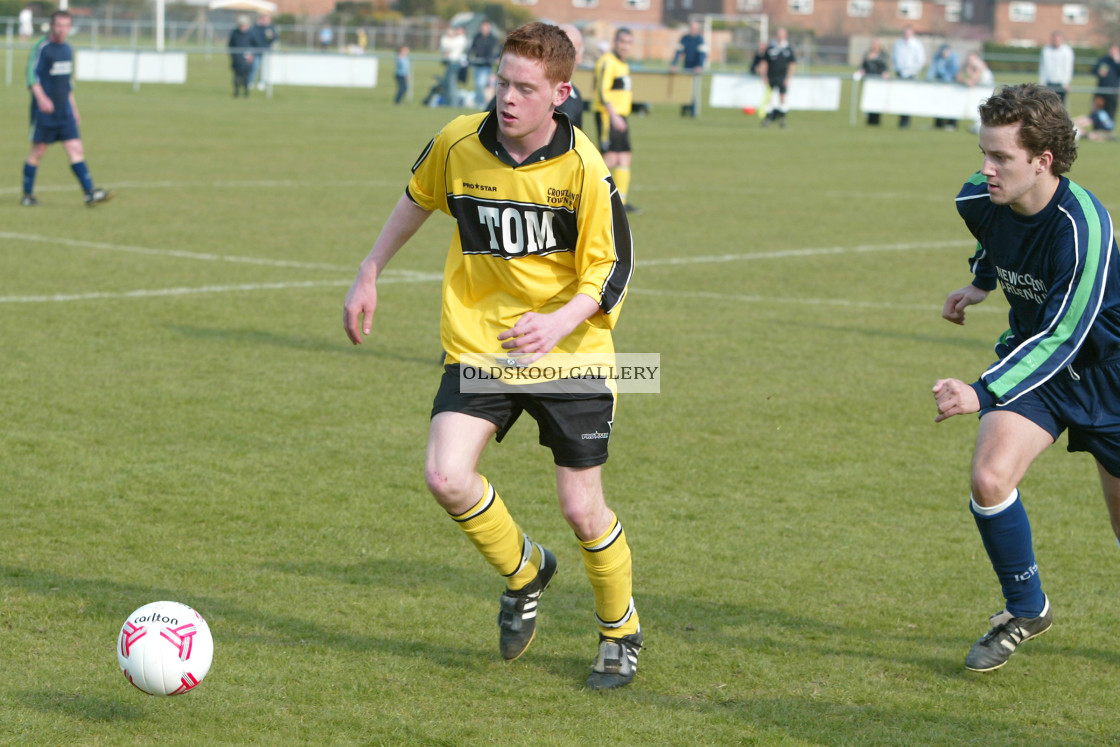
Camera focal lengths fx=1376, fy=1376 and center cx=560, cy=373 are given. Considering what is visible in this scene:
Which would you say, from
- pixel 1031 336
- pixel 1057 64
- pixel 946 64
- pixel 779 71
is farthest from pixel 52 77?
pixel 946 64

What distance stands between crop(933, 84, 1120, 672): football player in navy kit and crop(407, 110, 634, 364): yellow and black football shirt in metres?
1.04

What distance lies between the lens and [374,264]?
434cm

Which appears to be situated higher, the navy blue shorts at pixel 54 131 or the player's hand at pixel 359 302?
the player's hand at pixel 359 302

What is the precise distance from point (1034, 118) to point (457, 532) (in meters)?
2.85

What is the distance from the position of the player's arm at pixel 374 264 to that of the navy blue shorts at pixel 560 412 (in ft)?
1.11

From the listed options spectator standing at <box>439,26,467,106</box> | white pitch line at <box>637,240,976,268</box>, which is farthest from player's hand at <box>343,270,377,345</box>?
spectator standing at <box>439,26,467,106</box>

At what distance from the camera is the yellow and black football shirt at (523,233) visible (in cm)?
409

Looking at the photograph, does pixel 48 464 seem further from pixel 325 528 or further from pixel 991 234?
pixel 991 234

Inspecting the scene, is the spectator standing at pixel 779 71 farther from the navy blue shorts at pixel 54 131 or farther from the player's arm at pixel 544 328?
the player's arm at pixel 544 328

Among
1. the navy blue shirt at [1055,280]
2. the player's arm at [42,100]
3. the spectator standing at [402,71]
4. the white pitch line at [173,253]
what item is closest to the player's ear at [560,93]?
the navy blue shirt at [1055,280]

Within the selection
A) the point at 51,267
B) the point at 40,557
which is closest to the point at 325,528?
the point at 40,557

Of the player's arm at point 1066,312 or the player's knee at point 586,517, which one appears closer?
the player's arm at point 1066,312

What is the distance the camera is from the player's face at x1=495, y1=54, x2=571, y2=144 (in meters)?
3.95

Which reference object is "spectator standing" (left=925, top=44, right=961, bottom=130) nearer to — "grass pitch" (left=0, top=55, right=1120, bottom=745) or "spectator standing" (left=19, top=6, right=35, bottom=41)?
"grass pitch" (left=0, top=55, right=1120, bottom=745)
